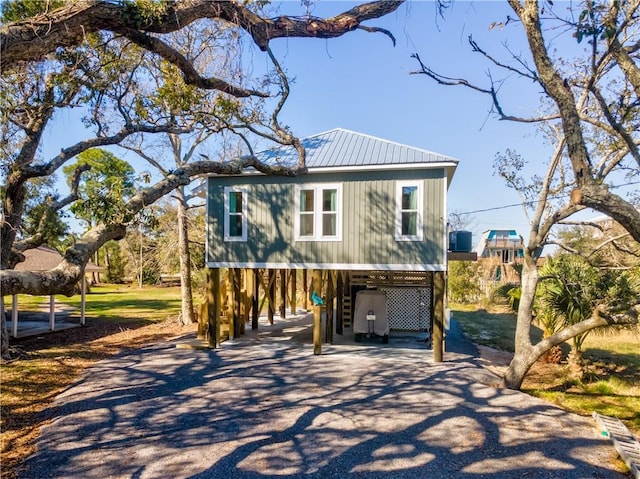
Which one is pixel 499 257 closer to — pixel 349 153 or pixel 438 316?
pixel 438 316

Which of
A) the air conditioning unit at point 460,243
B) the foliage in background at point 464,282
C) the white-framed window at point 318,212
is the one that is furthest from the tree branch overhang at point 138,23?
the foliage in background at point 464,282

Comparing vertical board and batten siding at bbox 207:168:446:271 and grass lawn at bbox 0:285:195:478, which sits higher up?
vertical board and batten siding at bbox 207:168:446:271

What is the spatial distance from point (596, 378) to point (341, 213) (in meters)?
7.10

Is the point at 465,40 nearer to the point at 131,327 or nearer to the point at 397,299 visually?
the point at 397,299

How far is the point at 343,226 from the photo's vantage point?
10867mm

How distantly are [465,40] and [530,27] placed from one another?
1.16m

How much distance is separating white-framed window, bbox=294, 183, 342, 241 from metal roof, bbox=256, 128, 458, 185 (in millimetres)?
601

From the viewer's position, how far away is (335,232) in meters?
11.0

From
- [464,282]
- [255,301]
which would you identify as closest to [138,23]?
[255,301]

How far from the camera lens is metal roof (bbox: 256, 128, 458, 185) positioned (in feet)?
34.0

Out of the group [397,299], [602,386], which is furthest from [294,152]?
[602,386]

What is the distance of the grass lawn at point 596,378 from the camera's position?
7555mm

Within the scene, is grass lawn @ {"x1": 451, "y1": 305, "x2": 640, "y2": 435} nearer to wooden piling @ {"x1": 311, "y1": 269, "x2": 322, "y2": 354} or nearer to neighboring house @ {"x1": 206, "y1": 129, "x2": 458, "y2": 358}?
neighboring house @ {"x1": 206, "y1": 129, "x2": 458, "y2": 358}

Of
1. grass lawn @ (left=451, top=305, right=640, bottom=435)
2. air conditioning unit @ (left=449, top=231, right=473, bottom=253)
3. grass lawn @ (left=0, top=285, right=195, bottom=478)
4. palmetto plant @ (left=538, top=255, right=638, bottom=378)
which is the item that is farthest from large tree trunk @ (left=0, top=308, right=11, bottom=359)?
air conditioning unit @ (left=449, top=231, right=473, bottom=253)
